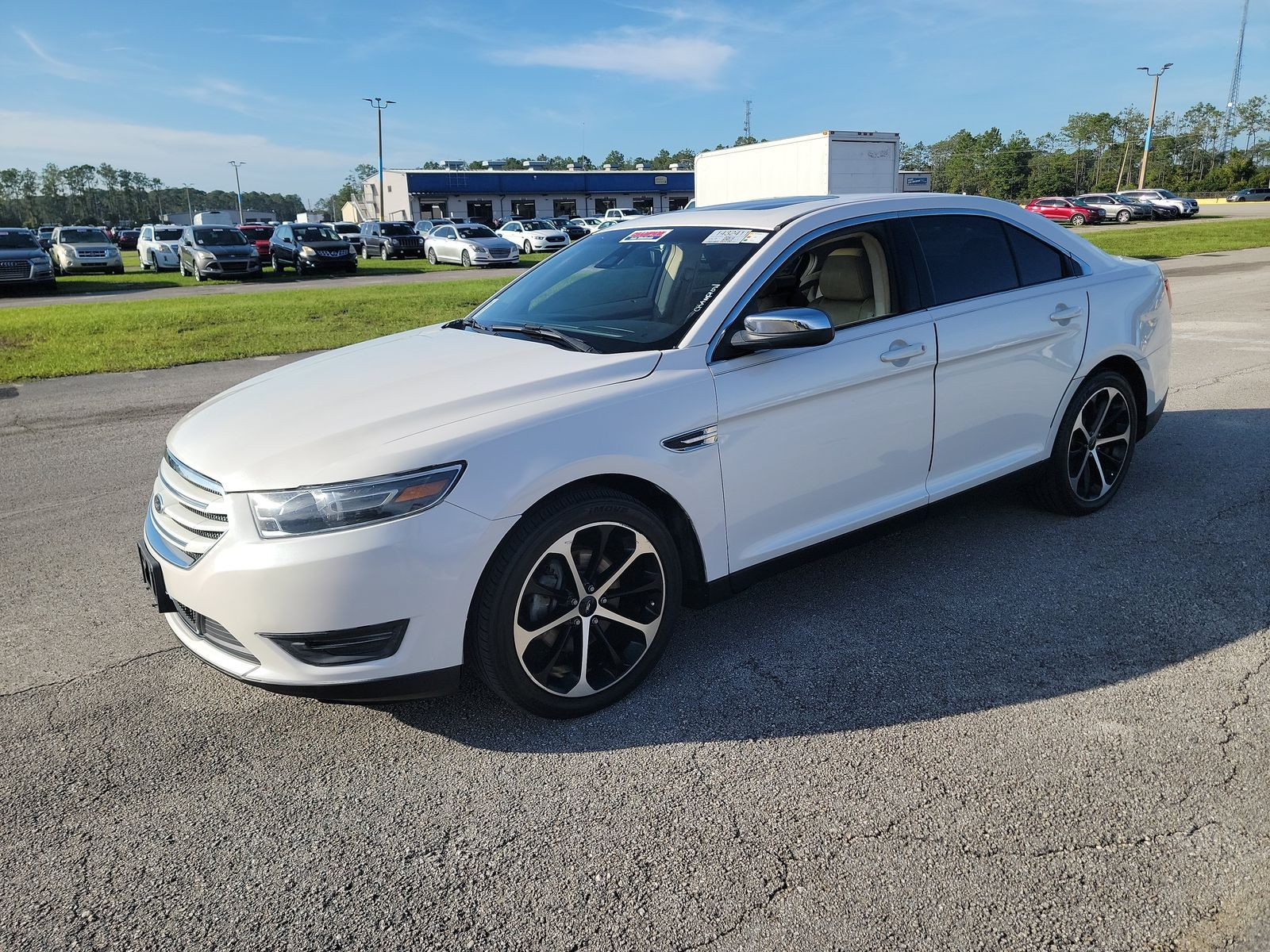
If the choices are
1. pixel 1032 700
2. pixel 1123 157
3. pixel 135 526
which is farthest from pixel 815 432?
pixel 1123 157

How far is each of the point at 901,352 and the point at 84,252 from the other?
31969 millimetres

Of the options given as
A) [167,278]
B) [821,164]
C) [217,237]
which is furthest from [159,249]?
[821,164]

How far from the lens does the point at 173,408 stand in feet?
28.0

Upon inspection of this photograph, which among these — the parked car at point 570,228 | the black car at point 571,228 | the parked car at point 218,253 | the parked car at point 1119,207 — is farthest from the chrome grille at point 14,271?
the parked car at point 1119,207

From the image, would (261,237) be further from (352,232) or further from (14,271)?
(14,271)

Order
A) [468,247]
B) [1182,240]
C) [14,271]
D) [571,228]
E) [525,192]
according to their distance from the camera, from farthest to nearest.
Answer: [525,192] < [571,228] < [468,247] < [1182,240] < [14,271]

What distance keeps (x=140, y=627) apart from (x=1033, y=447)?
428cm

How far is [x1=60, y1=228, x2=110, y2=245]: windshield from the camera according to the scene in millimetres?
29531

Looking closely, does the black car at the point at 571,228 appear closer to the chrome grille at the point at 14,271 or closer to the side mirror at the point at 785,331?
the chrome grille at the point at 14,271

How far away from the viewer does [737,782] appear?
2859 mm

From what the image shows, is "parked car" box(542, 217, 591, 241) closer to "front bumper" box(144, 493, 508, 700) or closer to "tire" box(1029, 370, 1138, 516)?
"tire" box(1029, 370, 1138, 516)

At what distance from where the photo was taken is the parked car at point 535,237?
37000 mm

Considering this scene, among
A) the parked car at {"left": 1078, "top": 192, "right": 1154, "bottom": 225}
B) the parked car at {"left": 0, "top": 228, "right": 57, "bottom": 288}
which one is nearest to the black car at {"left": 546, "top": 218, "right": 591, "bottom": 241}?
the parked car at {"left": 0, "top": 228, "right": 57, "bottom": 288}

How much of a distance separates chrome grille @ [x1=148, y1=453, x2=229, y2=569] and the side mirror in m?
1.88
